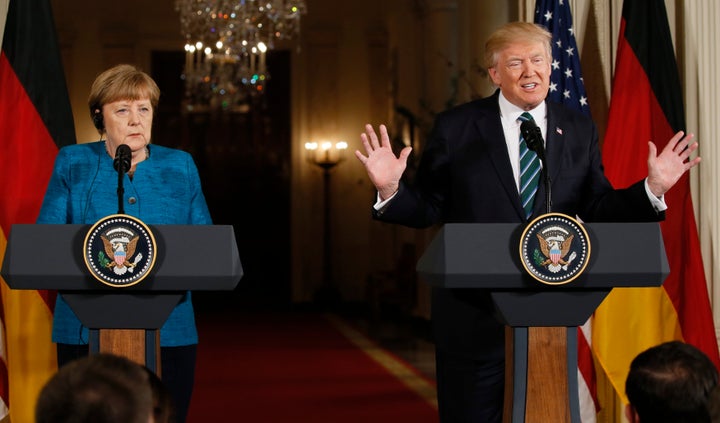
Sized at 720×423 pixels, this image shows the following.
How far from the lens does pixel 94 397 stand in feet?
4.98

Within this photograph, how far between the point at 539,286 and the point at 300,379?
6.09 meters

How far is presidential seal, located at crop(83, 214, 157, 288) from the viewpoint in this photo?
2.71m

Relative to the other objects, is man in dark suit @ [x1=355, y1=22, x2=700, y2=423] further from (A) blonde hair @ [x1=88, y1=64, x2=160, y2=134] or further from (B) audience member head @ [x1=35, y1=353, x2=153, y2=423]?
(B) audience member head @ [x1=35, y1=353, x2=153, y2=423]

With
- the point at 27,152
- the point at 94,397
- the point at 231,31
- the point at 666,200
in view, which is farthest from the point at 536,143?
the point at 231,31

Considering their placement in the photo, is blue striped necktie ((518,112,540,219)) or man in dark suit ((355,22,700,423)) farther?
blue striped necktie ((518,112,540,219))

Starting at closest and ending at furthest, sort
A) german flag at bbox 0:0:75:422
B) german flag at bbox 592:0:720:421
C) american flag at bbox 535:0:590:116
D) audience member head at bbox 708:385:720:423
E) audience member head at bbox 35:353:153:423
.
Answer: audience member head at bbox 35:353:153:423, audience member head at bbox 708:385:720:423, german flag at bbox 0:0:75:422, german flag at bbox 592:0:720:421, american flag at bbox 535:0:590:116

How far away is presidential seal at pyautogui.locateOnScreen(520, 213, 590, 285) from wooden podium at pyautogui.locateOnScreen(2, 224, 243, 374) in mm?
772

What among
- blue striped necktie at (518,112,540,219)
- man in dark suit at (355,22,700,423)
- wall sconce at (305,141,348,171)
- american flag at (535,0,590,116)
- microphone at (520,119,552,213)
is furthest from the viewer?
wall sconce at (305,141,348,171)

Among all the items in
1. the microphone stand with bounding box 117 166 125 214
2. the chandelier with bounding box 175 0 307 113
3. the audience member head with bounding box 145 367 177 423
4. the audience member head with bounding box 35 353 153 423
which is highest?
the chandelier with bounding box 175 0 307 113

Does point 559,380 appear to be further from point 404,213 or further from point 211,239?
point 211,239

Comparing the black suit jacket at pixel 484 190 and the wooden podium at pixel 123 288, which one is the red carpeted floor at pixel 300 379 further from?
the wooden podium at pixel 123 288

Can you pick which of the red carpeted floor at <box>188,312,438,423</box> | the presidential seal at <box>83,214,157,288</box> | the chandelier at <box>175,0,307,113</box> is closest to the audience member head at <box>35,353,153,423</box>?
the presidential seal at <box>83,214,157,288</box>

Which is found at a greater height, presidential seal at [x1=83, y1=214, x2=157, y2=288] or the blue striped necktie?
the blue striped necktie

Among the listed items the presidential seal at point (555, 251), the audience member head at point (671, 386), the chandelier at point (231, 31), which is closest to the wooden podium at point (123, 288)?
the presidential seal at point (555, 251)
